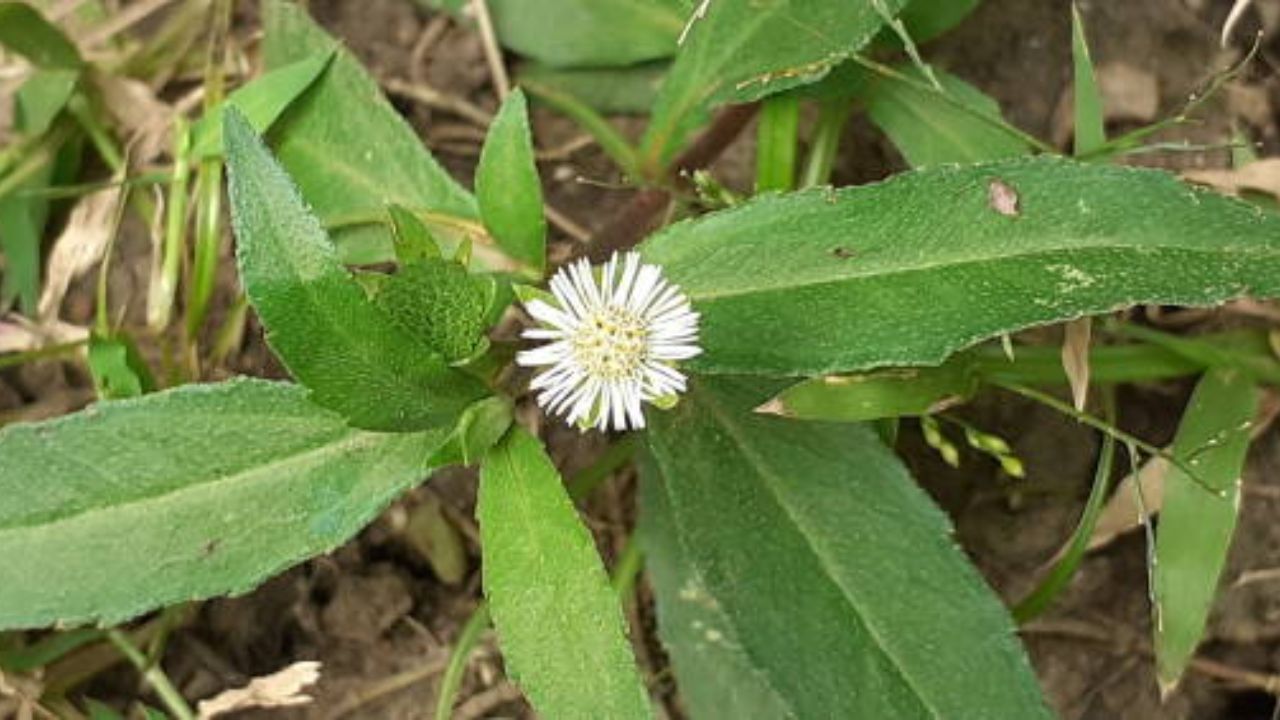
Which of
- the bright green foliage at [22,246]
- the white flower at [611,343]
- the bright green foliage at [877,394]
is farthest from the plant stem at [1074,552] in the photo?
the bright green foliage at [22,246]

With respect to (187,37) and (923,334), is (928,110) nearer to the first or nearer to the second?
(923,334)

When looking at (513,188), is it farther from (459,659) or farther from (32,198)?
(32,198)

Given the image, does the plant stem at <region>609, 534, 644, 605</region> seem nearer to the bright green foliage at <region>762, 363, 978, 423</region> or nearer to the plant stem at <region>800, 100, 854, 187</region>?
the bright green foliage at <region>762, 363, 978, 423</region>

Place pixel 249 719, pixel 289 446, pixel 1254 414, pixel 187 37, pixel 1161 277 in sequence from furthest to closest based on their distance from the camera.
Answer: pixel 187 37 → pixel 249 719 → pixel 1254 414 → pixel 289 446 → pixel 1161 277

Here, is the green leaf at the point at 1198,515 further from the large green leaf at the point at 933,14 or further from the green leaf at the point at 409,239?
the green leaf at the point at 409,239

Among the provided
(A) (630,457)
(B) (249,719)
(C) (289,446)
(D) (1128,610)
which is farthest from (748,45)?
(B) (249,719)

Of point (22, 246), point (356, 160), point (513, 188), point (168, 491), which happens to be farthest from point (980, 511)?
point (22, 246)
